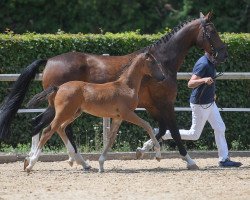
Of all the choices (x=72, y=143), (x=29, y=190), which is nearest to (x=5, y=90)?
(x=72, y=143)

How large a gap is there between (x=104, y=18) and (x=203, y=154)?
268 inches

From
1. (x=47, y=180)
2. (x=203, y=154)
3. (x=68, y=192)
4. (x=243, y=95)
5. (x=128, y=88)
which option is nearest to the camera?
(x=68, y=192)

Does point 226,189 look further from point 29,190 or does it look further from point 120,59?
point 120,59

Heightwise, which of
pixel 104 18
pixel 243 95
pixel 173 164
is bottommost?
pixel 173 164

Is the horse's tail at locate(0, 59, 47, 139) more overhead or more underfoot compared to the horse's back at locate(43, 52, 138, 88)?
more underfoot

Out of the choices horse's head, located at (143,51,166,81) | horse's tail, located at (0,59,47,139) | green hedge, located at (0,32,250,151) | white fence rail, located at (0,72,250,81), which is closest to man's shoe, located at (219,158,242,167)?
horse's head, located at (143,51,166,81)

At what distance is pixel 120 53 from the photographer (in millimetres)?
14789

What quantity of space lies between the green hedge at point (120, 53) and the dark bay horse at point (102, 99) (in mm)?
2576

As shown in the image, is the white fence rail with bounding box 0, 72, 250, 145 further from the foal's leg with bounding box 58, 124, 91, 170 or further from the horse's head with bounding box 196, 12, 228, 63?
the foal's leg with bounding box 58, 124, 91, 170

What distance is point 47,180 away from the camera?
11.0 meters

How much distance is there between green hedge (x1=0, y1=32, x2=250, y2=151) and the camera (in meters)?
14.4

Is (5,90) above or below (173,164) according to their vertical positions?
above

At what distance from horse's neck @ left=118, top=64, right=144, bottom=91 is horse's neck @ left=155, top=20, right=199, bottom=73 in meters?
0.73

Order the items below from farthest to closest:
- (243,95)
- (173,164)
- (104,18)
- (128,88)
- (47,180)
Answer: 1. (104,18)
2. (243,95)
3. (173,164)
4. (128,88)
5. (47,180)
